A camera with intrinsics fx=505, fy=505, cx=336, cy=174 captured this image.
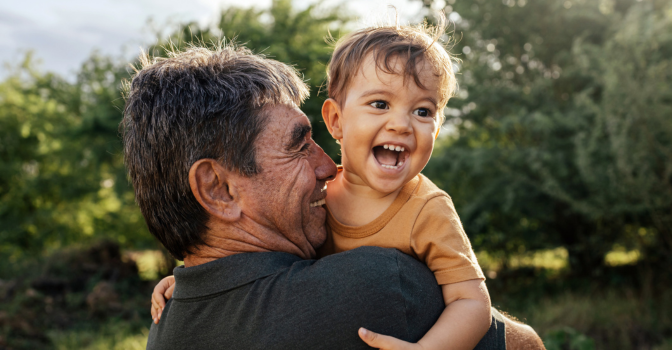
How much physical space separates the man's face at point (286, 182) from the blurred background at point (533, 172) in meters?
2.97

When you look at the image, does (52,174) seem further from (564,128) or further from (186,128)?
(186,128)

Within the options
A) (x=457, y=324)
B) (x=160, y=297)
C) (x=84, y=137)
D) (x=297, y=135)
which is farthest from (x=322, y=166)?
(x=84, y=137)

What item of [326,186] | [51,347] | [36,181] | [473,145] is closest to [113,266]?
[51,347]

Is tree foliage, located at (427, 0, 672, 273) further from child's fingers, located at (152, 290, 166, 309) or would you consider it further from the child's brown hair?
child's fingers, located at (152, 290, 166, 309)

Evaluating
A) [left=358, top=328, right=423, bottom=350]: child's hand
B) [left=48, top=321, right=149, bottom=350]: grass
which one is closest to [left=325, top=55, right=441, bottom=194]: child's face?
[left=358, top=328, right=423, bottom=350]: child's hand

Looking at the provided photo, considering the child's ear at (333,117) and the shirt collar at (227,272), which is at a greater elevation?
the child's ear at (333,117)

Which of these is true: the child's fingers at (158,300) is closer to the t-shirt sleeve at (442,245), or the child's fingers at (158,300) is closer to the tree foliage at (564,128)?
the t-shirt sleeve at (442,245)

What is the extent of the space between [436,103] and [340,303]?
86 centimetres

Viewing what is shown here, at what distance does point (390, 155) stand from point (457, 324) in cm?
66

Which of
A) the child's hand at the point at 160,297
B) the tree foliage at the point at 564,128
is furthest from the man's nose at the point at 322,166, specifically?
the tree foliage at the point at 564,128

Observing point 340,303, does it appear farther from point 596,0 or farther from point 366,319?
point 596,0

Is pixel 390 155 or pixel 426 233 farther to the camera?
pixel 390 155

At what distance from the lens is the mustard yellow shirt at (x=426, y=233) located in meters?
1.68

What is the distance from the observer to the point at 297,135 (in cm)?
186
